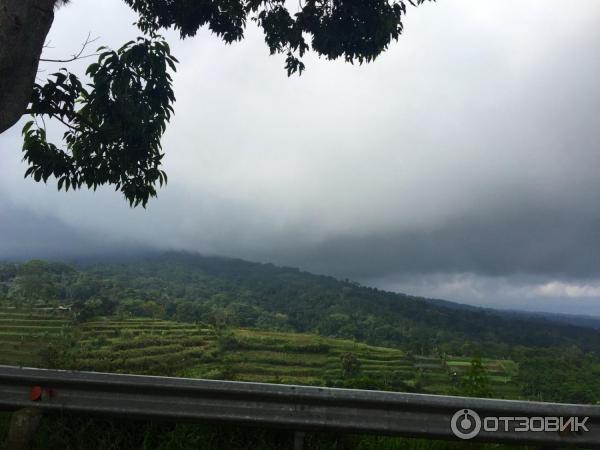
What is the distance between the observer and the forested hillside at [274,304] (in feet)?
126

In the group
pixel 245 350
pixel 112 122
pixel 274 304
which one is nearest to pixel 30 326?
pixel 245 350

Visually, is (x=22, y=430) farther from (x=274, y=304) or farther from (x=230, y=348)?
(x=274, y=304)

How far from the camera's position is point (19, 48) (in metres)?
3.83

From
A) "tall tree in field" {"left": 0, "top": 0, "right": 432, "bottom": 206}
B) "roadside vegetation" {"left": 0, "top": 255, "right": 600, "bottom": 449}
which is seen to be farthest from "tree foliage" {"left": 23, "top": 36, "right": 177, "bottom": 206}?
"roadside vegetation" {"left": 0, "top": 255, "right": 600, "bottom": 449}

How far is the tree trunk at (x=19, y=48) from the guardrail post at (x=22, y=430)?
244 centimetres

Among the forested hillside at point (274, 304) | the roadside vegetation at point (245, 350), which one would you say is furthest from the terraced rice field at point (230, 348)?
the forested hillside at point (274, 304)

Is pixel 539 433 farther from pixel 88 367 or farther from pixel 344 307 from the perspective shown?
pixel 344 307

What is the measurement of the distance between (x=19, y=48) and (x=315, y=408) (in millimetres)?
3879

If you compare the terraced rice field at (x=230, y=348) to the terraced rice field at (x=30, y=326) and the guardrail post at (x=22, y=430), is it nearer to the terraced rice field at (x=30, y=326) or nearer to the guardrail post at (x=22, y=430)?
the terraced rice field at (x=30, y=326)

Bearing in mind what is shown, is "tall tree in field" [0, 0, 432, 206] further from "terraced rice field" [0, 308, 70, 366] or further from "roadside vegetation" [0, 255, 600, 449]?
"terraced rice field" [0, 308, 70, 366]

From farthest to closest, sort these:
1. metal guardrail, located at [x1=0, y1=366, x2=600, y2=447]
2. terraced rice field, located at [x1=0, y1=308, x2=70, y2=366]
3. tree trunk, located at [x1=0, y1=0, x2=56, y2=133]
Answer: terraced rice field, located at [x1=0, y1=308, x2=70, y2=366]
tree trunk, located at [x1=0, y1=0, x2=56, y2=133]
metal guardrail, located at [x1=0, y1=366, x2=600, y2=447]

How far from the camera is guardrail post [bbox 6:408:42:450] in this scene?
3.62 m

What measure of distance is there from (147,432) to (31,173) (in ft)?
10.8

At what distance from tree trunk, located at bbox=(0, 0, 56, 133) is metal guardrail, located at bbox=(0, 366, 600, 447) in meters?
2.41
